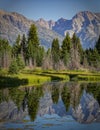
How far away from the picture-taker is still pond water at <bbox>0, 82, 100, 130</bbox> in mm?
25047

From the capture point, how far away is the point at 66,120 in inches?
1077

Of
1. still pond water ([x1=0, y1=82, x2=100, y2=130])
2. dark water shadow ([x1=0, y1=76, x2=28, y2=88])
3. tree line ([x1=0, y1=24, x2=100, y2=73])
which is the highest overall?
tree line ([x1=0, y1=24, x2=100, y2=73])

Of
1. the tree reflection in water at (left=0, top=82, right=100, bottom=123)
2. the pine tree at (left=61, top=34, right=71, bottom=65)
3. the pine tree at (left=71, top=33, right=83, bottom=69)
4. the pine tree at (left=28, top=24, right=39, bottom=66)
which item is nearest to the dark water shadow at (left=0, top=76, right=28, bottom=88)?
the tree reflection in water at (left=0, top=82, right=100, bottom=123)

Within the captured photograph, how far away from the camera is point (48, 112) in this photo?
105ft

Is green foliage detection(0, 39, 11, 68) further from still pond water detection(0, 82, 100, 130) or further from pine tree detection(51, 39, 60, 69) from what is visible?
still pond water detection(0, 82, 100, 130)

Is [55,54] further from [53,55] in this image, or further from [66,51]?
[66,51]

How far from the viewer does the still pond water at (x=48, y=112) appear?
25.0 m

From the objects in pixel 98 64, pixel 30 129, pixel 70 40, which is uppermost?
pixel 70 40

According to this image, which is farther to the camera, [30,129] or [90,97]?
[90,97]

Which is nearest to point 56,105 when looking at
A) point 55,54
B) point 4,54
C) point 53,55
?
point 4,54

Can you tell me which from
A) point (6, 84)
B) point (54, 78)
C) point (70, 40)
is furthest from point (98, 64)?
point (6, 84)

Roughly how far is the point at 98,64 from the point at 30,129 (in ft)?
272

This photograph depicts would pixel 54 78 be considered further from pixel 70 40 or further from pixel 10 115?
pixel 10 115

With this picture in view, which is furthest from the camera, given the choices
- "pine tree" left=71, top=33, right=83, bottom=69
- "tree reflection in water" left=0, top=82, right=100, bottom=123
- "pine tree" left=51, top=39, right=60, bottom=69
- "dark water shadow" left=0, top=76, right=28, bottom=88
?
"pine tree" left=51, top=39, right=60, bottom=69
